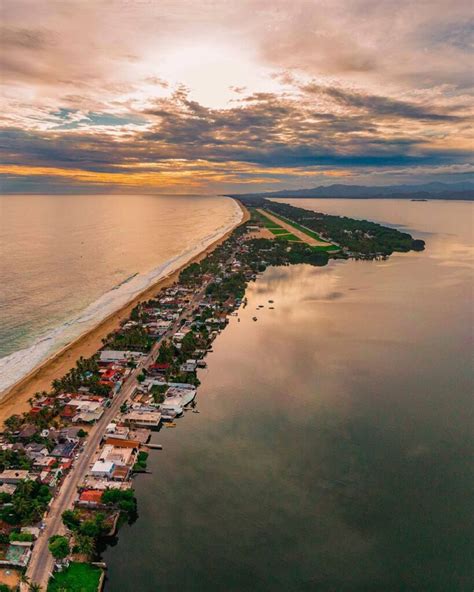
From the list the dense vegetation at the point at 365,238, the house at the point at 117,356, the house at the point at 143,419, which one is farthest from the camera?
the dense vegetation at the point at 365,238

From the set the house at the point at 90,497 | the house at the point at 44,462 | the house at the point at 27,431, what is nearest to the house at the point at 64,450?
the house at the point at 44,462

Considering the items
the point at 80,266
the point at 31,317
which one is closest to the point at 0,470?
the point at 31,317

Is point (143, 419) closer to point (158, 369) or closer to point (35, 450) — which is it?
point (35, 450)

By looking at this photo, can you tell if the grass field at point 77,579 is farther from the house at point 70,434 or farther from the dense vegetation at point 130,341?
the dense vegetation at point 130,341

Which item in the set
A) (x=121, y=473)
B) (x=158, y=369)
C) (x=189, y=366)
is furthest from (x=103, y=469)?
(x=189, y=366)

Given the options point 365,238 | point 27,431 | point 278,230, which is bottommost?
point 27,431

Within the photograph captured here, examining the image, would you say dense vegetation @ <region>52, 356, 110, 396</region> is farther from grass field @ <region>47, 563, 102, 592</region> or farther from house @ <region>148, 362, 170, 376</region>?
grass field @ <region>47, 563, 102, 592</region>
